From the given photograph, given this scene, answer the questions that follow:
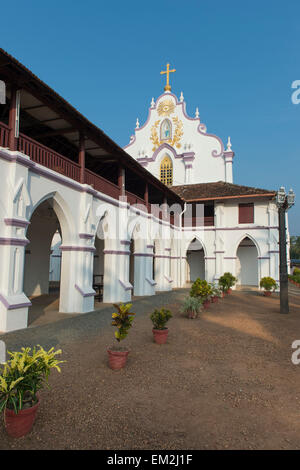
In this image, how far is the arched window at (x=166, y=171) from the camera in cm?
2731

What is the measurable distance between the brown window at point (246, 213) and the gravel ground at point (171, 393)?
14354mm

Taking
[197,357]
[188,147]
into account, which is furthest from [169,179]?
[197,357]

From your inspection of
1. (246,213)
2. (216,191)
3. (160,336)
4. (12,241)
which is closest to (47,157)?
(12,241)

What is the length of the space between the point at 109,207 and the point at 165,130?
17.3m

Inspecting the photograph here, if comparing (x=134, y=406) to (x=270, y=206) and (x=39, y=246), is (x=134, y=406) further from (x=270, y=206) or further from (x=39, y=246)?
(x=270, y=206)

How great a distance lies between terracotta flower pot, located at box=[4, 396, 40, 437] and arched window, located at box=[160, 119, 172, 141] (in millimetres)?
26845

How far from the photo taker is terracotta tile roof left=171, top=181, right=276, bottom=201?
68.1ft

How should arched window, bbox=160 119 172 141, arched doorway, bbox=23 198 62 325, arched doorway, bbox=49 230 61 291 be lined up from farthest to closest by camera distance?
1. arched window, bbox=160 119 172 141
2. arched doorway, bbox=49 230 61 291
3. arched doorway, bbox=23 198 62 325

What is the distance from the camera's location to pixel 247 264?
2444cm

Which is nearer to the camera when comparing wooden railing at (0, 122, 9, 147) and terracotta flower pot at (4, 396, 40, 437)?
terracotta flower pot at (4, 396, 40, 437)

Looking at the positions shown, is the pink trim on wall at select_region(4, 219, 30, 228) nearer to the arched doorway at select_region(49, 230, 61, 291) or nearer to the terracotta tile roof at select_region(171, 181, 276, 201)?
the terracotta tile roof at select_region(171, 181, 276, 201)

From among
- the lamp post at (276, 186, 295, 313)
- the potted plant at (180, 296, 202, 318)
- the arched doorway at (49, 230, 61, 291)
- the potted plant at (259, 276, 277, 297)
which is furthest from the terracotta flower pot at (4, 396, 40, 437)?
the arched doorway at (49, 230, 61, 291)

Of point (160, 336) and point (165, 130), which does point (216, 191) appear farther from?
point (160, 336)

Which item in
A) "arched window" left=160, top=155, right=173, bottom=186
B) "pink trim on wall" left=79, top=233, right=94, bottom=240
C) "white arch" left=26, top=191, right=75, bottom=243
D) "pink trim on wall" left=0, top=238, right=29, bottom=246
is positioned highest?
"arched window" left=160, top=155, right=173, bottom=186
